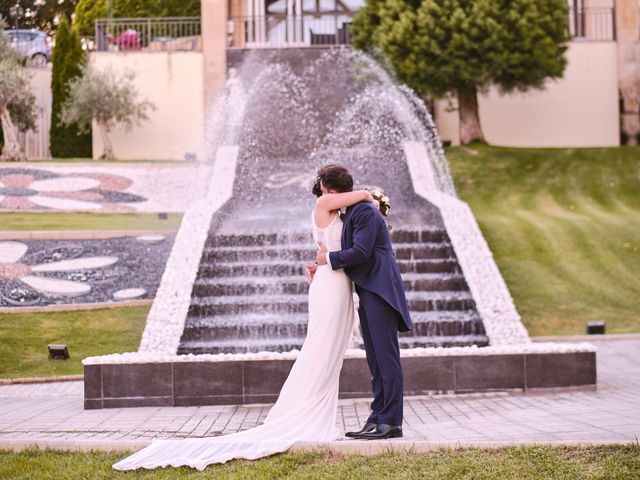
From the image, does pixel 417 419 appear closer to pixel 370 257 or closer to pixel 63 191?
pixel 370 257

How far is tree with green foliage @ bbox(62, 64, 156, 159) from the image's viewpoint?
25.8m

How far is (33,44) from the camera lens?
31531mm

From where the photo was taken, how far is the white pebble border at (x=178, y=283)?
10665 millimetres

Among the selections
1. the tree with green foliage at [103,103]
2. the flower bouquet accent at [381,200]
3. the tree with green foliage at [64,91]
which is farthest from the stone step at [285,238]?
the tree with green foliage at [64,91]

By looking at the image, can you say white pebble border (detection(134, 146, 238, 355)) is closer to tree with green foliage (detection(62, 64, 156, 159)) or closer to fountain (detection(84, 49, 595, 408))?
fountain (detection(84, 49, 595, 408))

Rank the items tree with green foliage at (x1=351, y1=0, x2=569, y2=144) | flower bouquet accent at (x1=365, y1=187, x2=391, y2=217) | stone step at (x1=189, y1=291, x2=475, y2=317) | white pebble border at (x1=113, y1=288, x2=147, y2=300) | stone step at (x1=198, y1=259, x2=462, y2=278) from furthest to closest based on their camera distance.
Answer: tree with green foliage at (x1=351, y1=0, x2=569, y2=144) < white pebble border at (x1=113, y1=288, x2=147, y2=300) < stone step at (x1=198, y1=259, x2=462, y2=278) < stone step at (x1=189, y1=291, x2=475, y2=317) < flower bouquet accent at (x1=365, y1=187, x2=391, y2=217)

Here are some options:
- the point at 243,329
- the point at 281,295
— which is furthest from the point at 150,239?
the point at 243,329

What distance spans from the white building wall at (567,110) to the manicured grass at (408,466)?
77.9 ft

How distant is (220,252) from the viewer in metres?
13.4

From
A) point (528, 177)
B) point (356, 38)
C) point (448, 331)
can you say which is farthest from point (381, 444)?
point (356, 38)

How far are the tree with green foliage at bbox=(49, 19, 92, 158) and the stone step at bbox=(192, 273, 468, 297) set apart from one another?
16429 millimetres

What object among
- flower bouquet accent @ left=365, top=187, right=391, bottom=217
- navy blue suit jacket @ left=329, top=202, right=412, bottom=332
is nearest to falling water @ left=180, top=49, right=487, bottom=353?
flower bouquet accent @ left=365, top=187, right=391, bottom=217

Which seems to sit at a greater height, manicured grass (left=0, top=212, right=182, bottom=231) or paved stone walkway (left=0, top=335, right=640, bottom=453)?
manicured grass (left=0, top=212, right=182, bottom=231)

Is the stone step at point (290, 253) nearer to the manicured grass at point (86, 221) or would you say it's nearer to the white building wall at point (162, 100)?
the manicured grass at point (86, 221)
